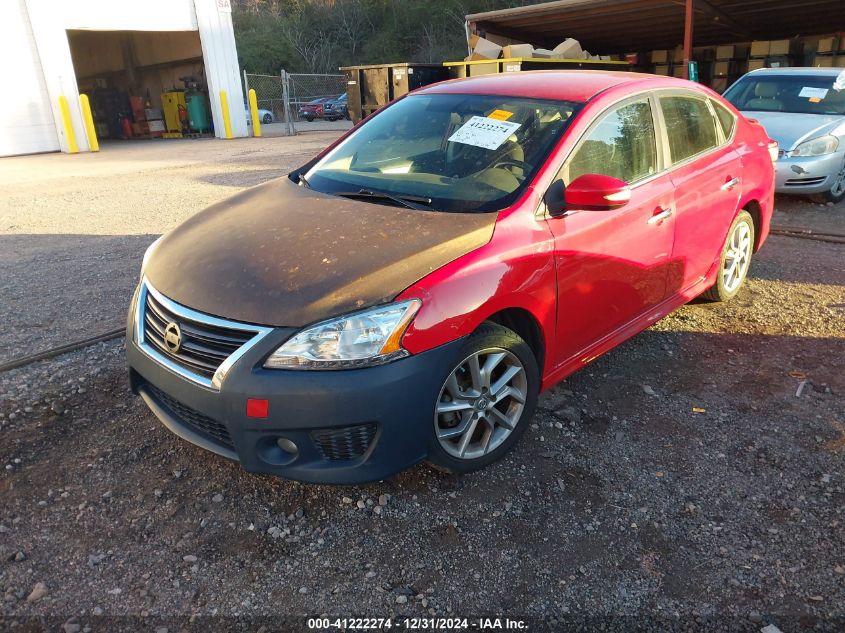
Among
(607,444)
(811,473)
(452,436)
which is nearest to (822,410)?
(811,473)

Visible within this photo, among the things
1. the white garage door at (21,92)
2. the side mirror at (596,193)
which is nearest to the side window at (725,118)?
the side mirror at (596,193)

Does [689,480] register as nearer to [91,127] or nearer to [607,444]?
[607,444]

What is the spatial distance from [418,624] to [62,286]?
15.2 feet

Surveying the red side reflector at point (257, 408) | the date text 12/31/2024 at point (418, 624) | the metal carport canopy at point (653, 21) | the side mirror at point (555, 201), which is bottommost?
the date text 12/31/2024 at point (418, 624)

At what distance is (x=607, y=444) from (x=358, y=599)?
4.93ft

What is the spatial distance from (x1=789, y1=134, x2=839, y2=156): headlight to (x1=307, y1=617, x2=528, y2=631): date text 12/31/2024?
24.1 ft

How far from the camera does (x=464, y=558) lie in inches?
96.7

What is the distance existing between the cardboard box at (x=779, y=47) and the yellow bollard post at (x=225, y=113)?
1553cm

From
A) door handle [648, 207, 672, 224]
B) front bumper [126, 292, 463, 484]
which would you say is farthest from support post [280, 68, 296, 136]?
front bumper [126, 292, 463, 484]

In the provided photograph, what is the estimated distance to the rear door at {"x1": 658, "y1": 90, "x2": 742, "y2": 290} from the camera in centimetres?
376

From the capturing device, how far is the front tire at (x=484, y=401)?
8.73ft

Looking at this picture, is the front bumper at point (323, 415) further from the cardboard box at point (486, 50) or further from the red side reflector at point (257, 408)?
the cardboard box at point (486, 50)

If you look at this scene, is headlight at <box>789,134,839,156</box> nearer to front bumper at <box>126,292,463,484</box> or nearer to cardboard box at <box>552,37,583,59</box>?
front bumper at <box>126,292,463,484</box>

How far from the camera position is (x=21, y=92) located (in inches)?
663
